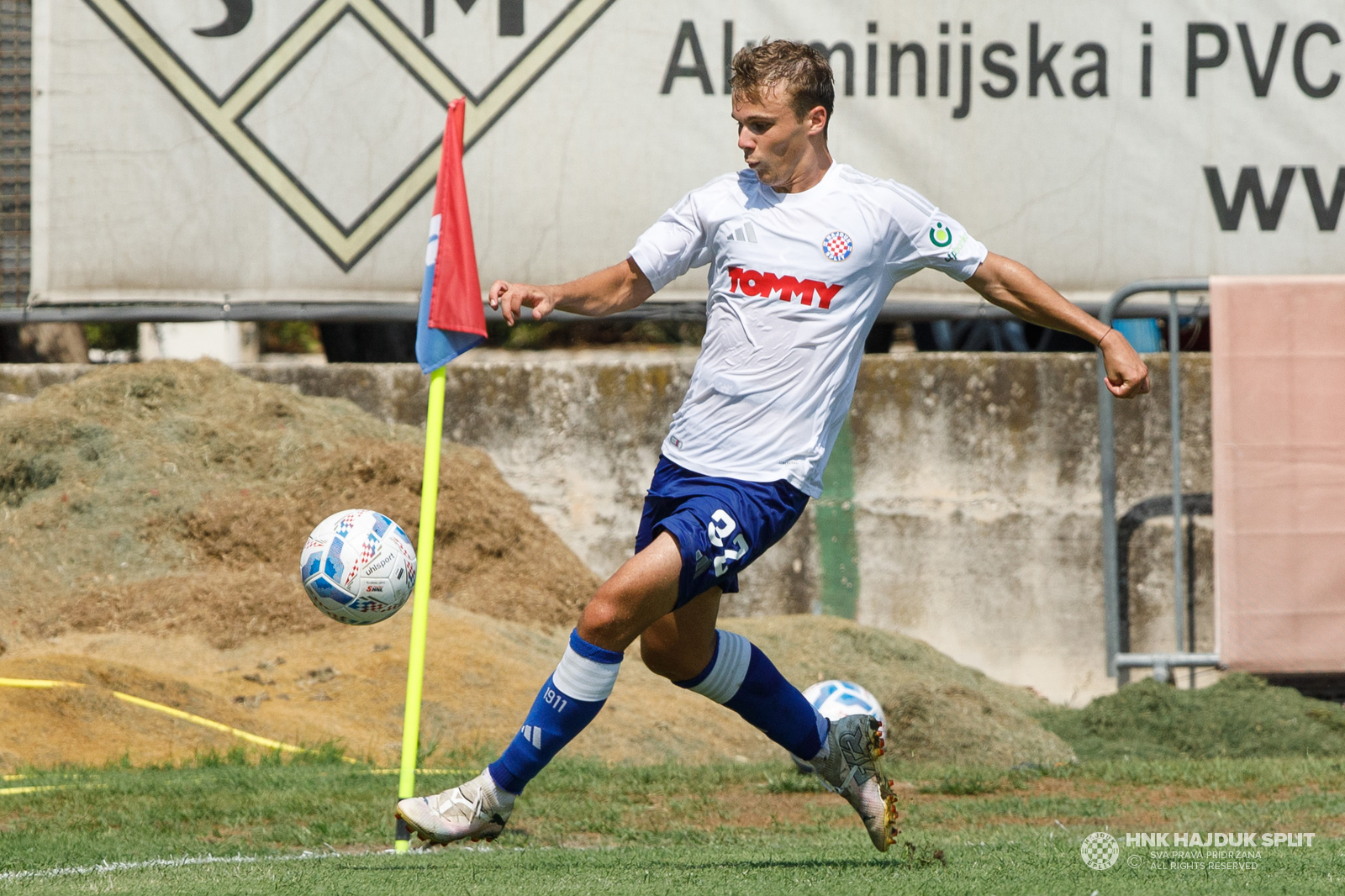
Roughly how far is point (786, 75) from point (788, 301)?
0.65m

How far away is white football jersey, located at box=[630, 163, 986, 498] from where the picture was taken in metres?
4.46

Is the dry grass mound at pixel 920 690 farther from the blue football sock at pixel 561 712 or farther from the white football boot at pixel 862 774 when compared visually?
the blue football sock at pixel 561 712

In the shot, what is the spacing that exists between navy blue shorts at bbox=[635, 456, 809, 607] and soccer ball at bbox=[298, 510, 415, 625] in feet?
3.25

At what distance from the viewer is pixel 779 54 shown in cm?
451

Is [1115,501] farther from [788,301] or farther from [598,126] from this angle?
[788,301]

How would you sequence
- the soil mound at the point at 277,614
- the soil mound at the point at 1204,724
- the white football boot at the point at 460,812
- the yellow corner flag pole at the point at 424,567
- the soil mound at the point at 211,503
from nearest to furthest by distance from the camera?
the white football boot at the point at 460,812, the yellow corner flag pole at the point at 424,567, the soil mound at the point at 277,614, the soil mound at the point at 1204,724, the soil mound at the point at 211,503

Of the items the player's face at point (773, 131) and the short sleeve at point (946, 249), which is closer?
the player's face at point (773, 131)

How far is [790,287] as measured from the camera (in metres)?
4.50

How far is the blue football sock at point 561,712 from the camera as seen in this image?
4250mm

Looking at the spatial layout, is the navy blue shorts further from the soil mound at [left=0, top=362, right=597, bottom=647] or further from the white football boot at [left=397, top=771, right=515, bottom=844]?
→ the soil mound at [left=0, top=362, right=597, bottom=647]

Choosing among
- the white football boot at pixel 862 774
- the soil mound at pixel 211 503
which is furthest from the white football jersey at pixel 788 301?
the soil mound at pixel 211 503

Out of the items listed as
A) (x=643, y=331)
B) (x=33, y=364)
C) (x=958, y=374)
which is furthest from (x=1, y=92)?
(x=643, y=331)

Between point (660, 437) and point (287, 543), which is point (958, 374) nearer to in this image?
point (660, 437)

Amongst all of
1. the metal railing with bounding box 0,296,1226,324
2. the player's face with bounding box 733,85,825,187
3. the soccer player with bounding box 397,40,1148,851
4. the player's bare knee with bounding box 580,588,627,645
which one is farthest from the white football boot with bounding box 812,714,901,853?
the metal railing with bounding box 0,296,1226,324
